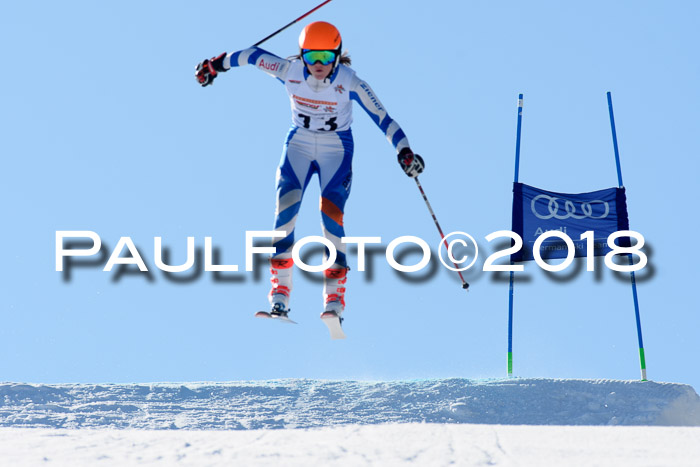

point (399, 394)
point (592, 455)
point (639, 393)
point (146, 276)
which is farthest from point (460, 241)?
point (592, 455)

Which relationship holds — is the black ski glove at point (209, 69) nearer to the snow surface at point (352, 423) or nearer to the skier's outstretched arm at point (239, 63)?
the skier's outstretched arm at point (239, 63)

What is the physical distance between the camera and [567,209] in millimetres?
15125

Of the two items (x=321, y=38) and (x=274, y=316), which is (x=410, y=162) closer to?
(x=321, y=38)

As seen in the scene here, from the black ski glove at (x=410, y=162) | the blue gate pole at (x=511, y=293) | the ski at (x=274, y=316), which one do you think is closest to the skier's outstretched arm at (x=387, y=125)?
the black ski glove at (x=410, y=162)

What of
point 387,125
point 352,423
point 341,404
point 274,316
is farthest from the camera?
point 341,404

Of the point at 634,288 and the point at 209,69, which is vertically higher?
the point at 209,69

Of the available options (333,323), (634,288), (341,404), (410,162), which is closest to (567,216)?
(634,288)

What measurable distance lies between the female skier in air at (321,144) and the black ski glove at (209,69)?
42 centimetres

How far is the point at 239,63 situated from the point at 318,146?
3.80 feet

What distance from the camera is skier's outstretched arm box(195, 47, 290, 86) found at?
9.70 metres

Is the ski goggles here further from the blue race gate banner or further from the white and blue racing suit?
Answer: the blue race gate banner

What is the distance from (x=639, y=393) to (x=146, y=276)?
5638mm

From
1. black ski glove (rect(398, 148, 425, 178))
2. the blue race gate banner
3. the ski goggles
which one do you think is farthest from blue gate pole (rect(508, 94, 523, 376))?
the ski goggles

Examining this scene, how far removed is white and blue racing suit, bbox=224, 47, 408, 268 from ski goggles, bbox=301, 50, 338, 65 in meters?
0.16
